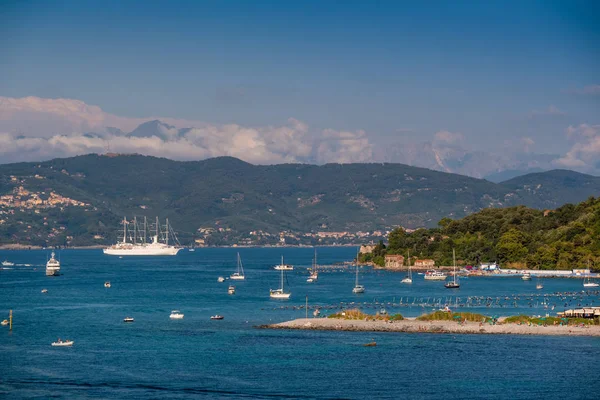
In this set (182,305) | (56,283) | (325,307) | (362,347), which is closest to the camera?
(362,347)

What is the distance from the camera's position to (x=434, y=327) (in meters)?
81.1

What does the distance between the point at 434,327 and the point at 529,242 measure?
107 metres

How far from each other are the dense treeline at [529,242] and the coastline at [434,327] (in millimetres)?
85128

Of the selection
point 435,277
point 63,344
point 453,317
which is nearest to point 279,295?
point 453,317

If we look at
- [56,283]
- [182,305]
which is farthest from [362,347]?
[56,283]

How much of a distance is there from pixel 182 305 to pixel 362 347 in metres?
42.5

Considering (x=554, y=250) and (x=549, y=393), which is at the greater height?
(x=554, y=250)

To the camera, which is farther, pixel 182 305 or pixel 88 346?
pixel 182 305

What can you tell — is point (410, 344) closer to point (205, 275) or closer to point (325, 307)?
point (325, 307)

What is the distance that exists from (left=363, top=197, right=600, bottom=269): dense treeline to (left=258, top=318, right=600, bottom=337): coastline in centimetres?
8513

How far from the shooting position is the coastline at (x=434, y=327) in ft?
258

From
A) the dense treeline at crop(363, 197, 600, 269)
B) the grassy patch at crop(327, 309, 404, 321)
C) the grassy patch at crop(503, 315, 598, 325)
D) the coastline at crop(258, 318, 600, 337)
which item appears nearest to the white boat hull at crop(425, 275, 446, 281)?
the dense treeline at crop(363, 197, 600, 269)

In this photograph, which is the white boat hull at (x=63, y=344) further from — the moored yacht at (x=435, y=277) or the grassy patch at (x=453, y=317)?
the moored yacht at (x=435, y=277)

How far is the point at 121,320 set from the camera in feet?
305
